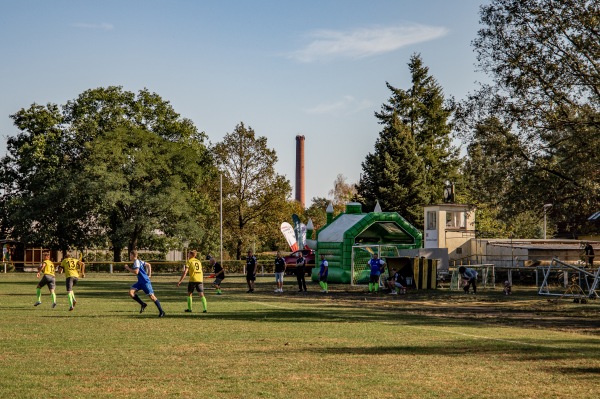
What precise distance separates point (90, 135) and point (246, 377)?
6386 centimetres

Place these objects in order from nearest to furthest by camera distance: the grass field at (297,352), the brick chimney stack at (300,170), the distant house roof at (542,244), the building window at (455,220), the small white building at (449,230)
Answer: the grass field at (297,352)
the distant house roof at (542,244)
the small white building at (449,230)
the building window at (455,220)
the brick chimney stack at (300,170)

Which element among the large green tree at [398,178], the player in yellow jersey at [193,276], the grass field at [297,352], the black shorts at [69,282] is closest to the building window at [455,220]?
the large green tree at [398,178]

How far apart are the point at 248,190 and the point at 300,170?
2493cm

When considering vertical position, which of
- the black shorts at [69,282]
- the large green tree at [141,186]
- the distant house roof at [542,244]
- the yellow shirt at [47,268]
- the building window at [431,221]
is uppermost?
the large green tree at [141,186]

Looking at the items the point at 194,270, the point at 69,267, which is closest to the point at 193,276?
the point at 194,270

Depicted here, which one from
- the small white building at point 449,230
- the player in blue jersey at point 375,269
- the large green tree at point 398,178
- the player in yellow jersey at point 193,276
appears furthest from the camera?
the large green tree at point 398,178

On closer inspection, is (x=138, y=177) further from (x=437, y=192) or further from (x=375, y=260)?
(x=375, y=260)

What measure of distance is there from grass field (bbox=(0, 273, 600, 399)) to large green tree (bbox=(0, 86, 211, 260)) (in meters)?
42.8

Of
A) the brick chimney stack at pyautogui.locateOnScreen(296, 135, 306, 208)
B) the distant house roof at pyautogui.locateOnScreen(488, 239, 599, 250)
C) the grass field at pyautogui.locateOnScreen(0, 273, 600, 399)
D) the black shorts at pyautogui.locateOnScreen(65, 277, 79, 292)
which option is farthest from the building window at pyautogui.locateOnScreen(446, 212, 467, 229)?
the brick chimney stack at pyautogui.locateOnScreen(296, 135, 306, 208)

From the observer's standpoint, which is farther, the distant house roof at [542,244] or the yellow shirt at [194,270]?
the distant house roof at [542,244]

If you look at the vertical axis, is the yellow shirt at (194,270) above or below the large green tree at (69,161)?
below

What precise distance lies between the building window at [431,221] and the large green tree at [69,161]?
84.3 feet

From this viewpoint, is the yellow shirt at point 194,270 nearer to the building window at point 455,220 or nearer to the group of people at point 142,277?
the group of people at point 142,277

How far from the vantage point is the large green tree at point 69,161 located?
227 ft
